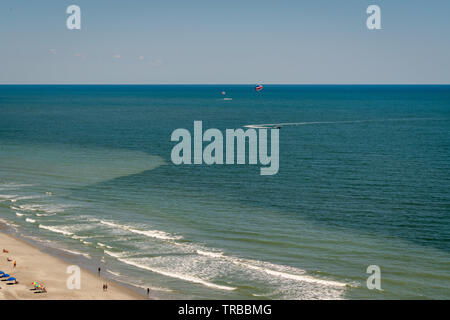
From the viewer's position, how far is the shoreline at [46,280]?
125 feet

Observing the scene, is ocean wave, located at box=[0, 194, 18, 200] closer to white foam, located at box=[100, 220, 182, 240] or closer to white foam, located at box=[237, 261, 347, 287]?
white foam, located at box=[100, 220, 182, 240]

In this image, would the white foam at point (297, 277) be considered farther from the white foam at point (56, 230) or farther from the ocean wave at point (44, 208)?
the ocean wave at point (44, 208)

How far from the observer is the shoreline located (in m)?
38.1

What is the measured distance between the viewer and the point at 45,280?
41.2m

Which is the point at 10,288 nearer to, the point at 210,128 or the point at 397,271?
the point at 397,271

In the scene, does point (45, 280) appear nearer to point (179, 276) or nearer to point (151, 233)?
point (179, 276)

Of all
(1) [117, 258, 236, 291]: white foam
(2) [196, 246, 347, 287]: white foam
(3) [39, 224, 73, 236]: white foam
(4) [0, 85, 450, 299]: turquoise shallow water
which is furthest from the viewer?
(3) [39, 224, 73, 236]: white foam

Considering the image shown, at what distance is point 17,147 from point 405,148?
8777 cm

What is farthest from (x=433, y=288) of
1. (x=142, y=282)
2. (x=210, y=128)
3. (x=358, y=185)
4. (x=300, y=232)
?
(x=210, y=128)

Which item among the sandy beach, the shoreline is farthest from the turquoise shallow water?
the sandy beach

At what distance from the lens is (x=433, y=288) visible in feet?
130

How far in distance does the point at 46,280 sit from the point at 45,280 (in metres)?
0.09

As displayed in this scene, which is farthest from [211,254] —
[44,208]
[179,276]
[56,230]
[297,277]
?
[44,208]

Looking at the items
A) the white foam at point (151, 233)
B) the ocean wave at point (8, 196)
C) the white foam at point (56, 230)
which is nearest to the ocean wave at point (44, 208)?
the ocean wave at point (8, 196)
